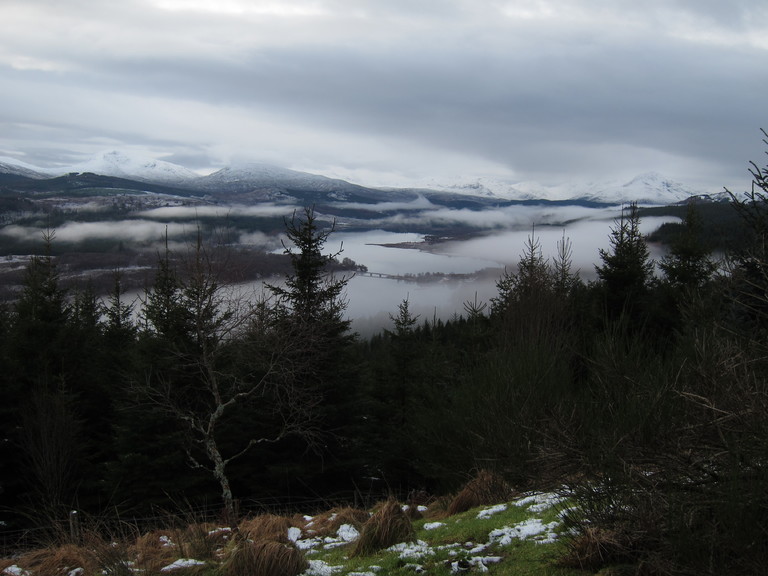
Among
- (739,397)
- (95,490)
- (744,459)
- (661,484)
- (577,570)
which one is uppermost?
(739,397)

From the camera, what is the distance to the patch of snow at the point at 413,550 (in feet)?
20.0

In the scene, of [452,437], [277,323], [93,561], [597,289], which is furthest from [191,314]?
[597,289]

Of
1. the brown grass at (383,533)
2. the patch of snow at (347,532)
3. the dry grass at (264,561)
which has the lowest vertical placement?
the patch of snow at (347,532)

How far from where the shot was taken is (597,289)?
23125 millimetres

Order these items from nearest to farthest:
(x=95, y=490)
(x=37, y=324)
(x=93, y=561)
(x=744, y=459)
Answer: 1. (x=744, y=459)
2. (x=93, y=561)
3. (x=95, y=490)
4. (x=37, y=324)

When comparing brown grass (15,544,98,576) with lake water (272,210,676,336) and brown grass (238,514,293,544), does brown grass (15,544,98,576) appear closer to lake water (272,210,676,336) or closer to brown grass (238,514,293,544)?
brown grass (238,514,293,544)

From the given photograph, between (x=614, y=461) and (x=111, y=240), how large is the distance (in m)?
188

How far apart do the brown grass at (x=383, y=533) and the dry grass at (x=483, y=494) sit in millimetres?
2635

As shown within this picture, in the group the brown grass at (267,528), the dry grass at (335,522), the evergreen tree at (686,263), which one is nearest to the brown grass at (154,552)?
the brown grass at (267,528)

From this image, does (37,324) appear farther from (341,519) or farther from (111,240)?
(111,240)

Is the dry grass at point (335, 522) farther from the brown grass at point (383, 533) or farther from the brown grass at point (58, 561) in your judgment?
the brown grass at point (58, 561)

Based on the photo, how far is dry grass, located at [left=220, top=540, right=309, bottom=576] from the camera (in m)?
5.69

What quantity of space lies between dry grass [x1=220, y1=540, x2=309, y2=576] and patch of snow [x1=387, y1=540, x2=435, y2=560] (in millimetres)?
1115

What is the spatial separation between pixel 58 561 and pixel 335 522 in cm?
379
